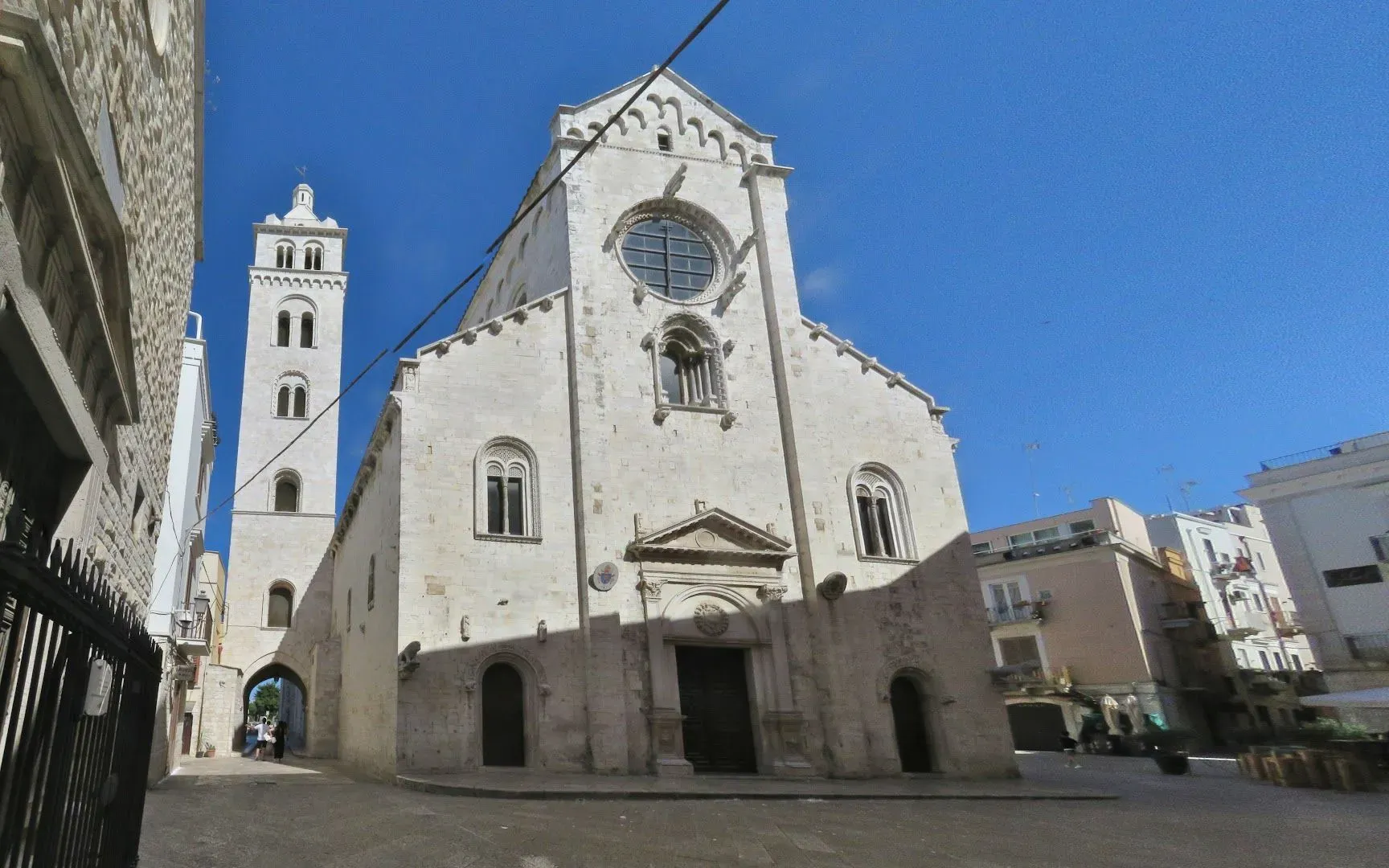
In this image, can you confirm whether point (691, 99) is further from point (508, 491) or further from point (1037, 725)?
point (1037, 725)

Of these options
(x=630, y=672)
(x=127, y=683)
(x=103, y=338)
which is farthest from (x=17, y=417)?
(x=630, y=672)

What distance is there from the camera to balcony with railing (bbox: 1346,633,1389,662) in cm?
3069

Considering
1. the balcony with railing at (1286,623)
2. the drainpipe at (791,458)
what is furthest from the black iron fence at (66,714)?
the balcony with railing at (1286,623)

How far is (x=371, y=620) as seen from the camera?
761 inches

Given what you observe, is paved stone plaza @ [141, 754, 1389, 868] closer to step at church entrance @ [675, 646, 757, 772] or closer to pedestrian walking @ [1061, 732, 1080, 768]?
step at church entrance @ [675, 646, 757, 772]

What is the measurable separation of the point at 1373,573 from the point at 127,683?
38.8 m

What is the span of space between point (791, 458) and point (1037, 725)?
65.0 ft

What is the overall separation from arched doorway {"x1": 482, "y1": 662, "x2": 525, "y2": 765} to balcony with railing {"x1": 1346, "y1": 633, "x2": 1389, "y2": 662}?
30.8 metres

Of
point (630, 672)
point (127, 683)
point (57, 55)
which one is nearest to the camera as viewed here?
point (57, 55)

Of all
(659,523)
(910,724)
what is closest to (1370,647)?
(910,724)

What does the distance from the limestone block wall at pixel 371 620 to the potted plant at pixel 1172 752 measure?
17.0 metres

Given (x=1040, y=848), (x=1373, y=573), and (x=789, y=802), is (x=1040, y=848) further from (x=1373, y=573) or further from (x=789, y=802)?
(x=1373, y=573)

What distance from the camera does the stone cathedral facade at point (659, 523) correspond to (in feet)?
54.0

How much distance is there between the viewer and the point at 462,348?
1841 cm
